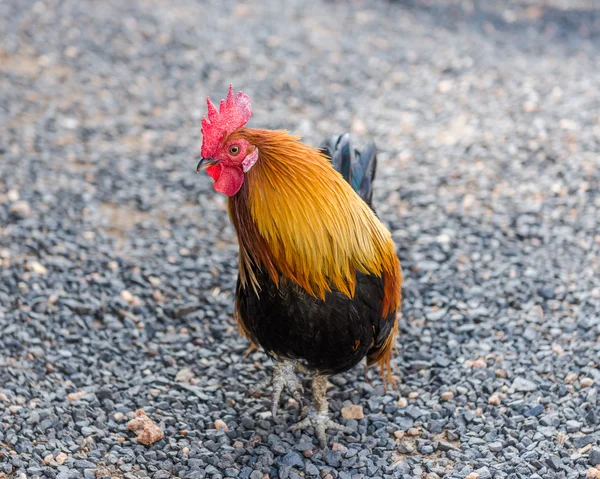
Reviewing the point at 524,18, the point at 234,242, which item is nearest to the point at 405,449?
the point at 234,242

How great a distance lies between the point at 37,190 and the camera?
19.7 ft

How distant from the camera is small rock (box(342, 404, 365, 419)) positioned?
422cm

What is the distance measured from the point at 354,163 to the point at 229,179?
1.20 m

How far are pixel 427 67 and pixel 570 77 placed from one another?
1641mm

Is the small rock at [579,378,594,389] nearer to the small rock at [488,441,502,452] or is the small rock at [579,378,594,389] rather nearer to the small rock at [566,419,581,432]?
the small rock at [566,419,581,432]

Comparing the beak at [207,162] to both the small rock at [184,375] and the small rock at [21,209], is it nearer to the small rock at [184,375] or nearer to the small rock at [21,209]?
the small rock at [184,375]

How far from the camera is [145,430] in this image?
3914 mm

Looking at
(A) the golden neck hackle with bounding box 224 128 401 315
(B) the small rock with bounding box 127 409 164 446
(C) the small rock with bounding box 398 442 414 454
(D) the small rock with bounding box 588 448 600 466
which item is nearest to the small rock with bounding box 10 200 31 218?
(B) the small rock with bounding box 127 409 164 446

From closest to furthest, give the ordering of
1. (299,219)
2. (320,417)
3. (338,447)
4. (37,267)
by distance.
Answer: (299,219) < (338,447) < (320,417) < (37,267)

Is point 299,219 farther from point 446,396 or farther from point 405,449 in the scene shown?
point 446,396

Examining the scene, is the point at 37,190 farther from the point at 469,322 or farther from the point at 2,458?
the point at 469,322

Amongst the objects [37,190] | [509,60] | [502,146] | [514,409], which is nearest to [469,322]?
[514,409]

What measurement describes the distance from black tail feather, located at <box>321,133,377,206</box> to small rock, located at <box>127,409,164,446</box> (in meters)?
1.79

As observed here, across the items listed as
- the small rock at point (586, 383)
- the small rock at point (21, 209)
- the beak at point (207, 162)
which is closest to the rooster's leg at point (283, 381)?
the beak at point (207, 162)
